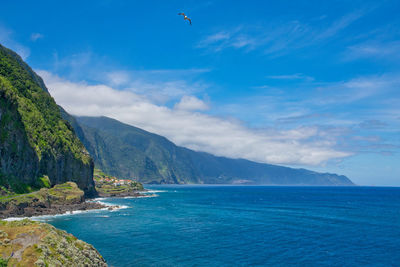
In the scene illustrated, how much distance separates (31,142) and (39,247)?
113 metres

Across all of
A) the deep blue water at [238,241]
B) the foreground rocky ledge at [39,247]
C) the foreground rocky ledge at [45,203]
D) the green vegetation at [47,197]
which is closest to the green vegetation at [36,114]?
the green vegetation at [47,197]

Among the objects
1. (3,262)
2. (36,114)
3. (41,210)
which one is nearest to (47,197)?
(41,210)

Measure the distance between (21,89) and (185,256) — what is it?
160055 mm

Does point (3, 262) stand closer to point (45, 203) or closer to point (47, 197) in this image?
point (45, 203)

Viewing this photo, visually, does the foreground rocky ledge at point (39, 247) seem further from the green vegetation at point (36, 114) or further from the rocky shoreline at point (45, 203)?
the green vegetation at point (36, 114)

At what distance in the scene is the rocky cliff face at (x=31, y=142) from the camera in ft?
363

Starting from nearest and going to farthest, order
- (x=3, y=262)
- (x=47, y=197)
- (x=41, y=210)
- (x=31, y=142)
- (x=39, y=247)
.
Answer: (x=3, y=262), (x=39, y=247), (x=41, y=210), (x=47, y=197), (x=31, y=142)

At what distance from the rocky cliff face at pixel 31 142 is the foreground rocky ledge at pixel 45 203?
26.6 feet

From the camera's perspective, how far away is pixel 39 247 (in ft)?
106

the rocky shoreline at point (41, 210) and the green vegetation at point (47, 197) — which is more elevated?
the green vegetation at point (47, 197)

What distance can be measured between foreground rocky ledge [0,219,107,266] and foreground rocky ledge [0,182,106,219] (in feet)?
198

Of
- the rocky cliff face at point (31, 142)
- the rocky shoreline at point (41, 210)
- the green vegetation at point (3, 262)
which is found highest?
the rocky cliff face at point (31, 142)

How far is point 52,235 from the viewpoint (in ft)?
118

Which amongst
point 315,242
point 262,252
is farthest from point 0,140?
point 315,242
